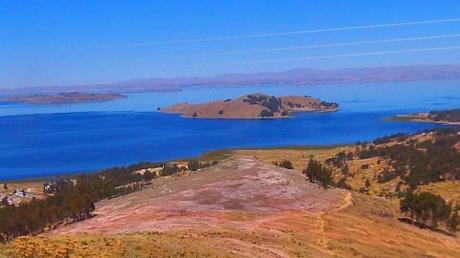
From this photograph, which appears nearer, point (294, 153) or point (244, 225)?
point (244, 225)

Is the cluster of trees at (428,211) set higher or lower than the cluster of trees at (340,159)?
higher

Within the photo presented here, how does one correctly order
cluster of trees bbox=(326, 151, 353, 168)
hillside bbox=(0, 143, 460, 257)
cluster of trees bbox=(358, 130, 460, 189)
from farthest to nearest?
cluster of trees bbox=(326, 151, 353, 168) < cluster of trees bbox=(358, 130, 460, 189) < hillside bbox=(0, 143, 460, 257)

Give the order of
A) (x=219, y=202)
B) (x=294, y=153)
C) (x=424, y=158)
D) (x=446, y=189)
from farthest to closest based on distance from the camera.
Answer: (x=294, y=153), (x=424, y=158), (x=446, y=189), (x=219, y=202)

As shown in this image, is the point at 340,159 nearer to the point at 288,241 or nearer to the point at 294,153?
the point at 294,153

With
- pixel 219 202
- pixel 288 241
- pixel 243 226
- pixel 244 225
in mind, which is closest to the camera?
pixel 288 241

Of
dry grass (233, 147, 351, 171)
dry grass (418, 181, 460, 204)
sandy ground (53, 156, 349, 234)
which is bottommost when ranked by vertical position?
dry grass (233, 147, 351, 171)

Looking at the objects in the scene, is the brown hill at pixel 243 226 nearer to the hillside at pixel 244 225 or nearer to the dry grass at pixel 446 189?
the hillside at pixel 244 225

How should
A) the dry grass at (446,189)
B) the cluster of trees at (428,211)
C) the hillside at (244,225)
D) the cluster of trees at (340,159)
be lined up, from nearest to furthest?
the hillside at (244,225)
the cluster of trees at (428,211)
the dry grass at (446,189)
the cluster of trees at (340,159)

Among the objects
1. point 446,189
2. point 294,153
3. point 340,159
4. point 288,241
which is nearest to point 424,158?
point 340,159

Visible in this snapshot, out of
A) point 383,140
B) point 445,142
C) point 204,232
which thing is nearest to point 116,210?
point 204,232

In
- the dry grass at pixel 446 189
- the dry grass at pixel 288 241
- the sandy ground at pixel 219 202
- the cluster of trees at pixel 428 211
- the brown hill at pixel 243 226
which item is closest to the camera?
the dry grass at pixel 288 241

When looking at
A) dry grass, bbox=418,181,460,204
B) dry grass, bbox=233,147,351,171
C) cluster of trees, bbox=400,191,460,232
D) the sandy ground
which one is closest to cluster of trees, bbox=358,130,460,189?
dry grass, bbox=418,181,460,204

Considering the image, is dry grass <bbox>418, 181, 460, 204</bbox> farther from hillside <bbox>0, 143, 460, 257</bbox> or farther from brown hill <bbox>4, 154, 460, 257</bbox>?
brown hill <bbox>4, 154, 460, 257</bbox>

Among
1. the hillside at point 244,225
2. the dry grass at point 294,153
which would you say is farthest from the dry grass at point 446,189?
the dry grass at point 294,153
